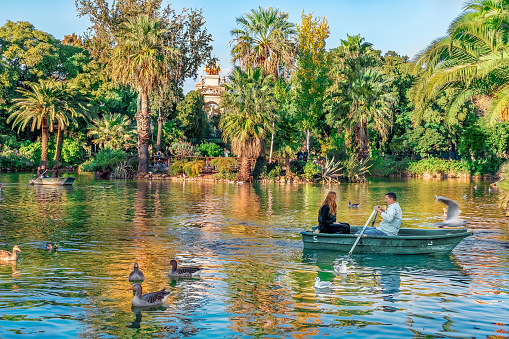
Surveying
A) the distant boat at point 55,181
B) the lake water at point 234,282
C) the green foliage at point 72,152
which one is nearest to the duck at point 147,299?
the lake water at point 234,282

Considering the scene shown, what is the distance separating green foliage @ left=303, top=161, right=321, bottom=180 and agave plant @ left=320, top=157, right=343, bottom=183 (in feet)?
1.67

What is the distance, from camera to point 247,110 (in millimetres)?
44938

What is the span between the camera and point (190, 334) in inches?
350

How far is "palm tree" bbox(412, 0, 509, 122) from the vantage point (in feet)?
76.0

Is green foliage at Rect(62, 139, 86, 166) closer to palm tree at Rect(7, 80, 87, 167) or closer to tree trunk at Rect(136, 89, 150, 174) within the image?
palm tree at Rect(7, 80, 87, 167)

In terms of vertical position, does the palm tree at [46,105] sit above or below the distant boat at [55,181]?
above

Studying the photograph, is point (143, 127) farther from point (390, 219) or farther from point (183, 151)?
point (390, 219)

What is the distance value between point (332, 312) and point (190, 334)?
269 centimetres

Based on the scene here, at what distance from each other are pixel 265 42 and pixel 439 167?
84.3 ft

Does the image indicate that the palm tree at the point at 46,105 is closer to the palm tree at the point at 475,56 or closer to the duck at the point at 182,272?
the palm tree at the point at 475,56

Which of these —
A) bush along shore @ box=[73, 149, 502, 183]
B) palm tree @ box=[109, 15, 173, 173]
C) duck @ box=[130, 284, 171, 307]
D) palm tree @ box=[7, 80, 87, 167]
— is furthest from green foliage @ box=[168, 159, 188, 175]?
duck @ box=[130, 284, 171, 307]

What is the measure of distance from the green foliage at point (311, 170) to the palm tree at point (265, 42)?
30.0ft

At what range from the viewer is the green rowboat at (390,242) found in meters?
15.3

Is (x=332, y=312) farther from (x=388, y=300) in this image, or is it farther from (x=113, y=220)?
(x=113, y=220)
